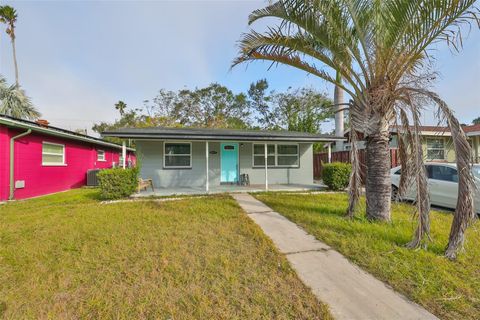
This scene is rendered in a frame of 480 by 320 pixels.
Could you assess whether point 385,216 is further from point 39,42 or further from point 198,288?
point 39,42

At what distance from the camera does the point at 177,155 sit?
1074cm

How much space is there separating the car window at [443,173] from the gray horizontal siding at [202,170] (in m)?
5.60

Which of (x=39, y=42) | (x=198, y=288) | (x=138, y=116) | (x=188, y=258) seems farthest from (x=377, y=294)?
(x=138, y=116)

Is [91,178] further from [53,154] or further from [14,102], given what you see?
[14,102]

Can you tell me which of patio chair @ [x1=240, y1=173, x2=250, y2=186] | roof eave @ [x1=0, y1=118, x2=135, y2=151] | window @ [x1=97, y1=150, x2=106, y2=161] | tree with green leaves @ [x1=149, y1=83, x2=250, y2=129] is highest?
tree with green leaves @ [x1=149, y1=83, x2=250, y2=129]

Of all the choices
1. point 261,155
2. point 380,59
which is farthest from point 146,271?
point 261,155

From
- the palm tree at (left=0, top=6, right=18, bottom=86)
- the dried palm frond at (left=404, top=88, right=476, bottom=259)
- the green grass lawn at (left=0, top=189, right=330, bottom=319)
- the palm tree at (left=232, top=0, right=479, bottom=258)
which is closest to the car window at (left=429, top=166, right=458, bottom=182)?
the palm tree at (left=232, top=0, right=479, bottom=258)

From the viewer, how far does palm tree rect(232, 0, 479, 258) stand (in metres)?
3.63

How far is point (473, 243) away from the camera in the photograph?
13.1 ft

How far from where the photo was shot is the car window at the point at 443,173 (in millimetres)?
6409

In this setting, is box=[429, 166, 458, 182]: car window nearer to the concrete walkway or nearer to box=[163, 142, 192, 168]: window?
the concrete walkway

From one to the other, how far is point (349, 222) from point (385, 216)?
75 centimetres

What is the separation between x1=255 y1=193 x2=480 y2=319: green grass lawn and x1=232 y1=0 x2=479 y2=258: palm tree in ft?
1.04

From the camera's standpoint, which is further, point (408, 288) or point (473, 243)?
point (473, 243)
